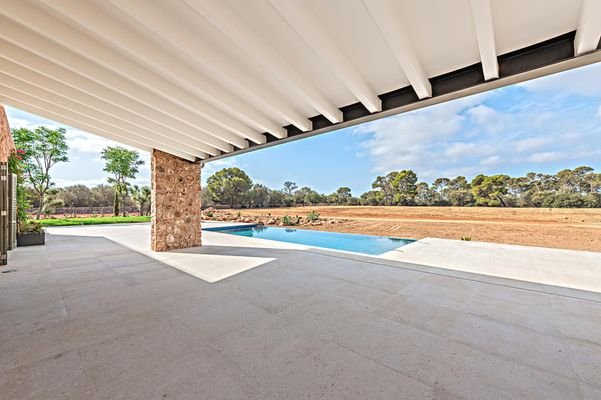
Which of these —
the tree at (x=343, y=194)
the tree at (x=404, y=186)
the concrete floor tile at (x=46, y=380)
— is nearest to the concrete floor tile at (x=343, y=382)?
the concrete floor tile at (x=46, y=380)

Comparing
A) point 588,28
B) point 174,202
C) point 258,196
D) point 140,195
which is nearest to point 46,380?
point 588,28

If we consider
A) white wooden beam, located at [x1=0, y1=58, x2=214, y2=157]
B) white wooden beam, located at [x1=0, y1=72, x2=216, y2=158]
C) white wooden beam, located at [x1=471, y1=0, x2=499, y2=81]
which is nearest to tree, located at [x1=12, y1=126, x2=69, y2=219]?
white wooden beam, located at [x1=0, y1=72, x2=216, y2=158]

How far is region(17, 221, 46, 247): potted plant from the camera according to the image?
6461 mm

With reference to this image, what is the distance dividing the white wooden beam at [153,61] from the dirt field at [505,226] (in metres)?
9.03

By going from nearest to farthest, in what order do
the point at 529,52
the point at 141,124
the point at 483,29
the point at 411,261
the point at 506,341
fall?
the point at 483,29 → the point at 506,341 → the point at 529,52 → the point at 141,124 → the point at 411,261

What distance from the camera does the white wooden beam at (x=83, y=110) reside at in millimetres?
3029

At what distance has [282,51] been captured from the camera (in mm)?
2377

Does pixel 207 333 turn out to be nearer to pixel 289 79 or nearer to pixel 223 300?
pixel 223 300

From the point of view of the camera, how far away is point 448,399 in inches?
54.2

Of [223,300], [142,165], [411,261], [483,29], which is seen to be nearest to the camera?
[483,29]

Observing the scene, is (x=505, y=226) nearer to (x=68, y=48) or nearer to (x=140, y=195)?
(x=68, y=48)

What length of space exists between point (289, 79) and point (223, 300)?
268 cm

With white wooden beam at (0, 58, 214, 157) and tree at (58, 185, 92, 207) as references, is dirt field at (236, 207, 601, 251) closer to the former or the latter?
white wooden beam at (0, 58, 214, 157)

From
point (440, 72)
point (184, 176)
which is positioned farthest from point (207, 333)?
point (184, 176)
